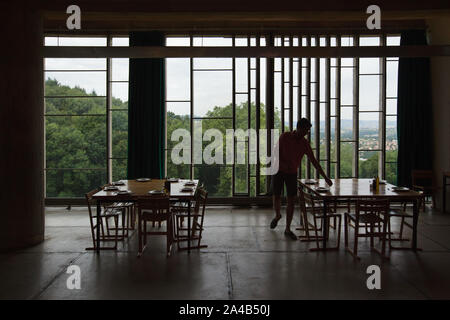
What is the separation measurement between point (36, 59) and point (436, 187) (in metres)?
7.90

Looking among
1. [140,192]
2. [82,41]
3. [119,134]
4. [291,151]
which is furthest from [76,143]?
[291,151]

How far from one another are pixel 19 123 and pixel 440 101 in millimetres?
8228

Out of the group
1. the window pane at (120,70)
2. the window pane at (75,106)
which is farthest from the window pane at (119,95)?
the window pane at (75,106)

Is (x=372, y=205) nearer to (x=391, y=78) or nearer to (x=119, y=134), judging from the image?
(x=391, y=78)

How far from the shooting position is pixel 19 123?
6.06m

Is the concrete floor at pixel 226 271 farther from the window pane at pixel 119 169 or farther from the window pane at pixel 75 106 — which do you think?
the window pane at pixel 75 106

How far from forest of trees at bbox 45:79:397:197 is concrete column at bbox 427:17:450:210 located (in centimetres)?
96

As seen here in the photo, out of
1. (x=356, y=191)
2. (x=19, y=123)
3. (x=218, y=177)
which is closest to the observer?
(x=19, y=123)

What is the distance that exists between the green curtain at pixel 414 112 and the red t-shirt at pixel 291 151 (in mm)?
3971

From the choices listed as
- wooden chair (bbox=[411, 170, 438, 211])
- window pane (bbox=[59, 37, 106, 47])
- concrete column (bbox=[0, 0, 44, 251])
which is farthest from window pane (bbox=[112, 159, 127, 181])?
wooden chair (bbox=[411, 170, 438, 211])

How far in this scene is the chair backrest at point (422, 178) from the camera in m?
9.40
